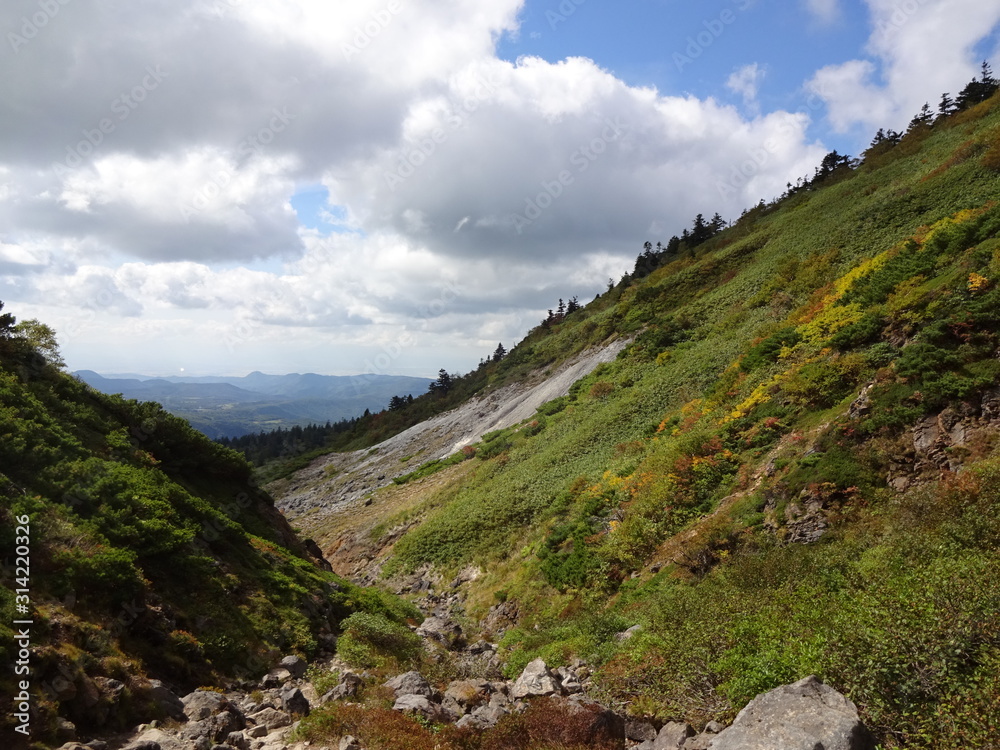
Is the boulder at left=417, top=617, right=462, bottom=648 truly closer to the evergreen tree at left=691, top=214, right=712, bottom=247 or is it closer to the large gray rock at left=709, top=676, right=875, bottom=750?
the large gray rock at left=709, top=676, right=875, bottom=750

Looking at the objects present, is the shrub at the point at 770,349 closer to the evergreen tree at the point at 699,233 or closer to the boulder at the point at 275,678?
the boulder at the point at 275,678

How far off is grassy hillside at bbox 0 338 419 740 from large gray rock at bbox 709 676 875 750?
9154 mm

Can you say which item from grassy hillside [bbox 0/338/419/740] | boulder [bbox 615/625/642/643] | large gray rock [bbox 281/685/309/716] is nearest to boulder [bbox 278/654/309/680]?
grassy hillside [bbox 0/338/419/740]

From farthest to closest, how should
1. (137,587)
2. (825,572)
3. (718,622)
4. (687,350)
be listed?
(687,350), (137,587), (825,572), (718,622)

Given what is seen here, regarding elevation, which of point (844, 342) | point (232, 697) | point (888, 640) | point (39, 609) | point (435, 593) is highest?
point (844, 342)

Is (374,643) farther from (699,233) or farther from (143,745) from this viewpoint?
(699,233)

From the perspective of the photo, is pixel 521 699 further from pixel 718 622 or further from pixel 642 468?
pixel 642 468

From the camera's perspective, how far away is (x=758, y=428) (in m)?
16.9

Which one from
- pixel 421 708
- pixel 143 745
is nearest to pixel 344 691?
pixel 421 708

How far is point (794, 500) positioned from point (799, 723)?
7914mm

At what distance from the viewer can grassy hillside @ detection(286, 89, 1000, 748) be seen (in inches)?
250

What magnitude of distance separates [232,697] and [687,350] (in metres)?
29.3

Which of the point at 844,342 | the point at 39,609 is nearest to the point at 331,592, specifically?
the point at 39,609

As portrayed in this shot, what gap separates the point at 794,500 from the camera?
491 inches
